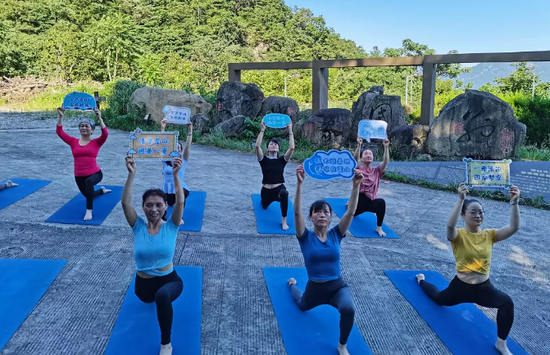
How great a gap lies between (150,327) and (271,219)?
10.2 feet

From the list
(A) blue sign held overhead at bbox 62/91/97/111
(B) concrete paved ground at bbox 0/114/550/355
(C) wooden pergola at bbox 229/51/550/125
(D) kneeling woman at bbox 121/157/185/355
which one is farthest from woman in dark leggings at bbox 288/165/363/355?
(C) wooden pergola at bbox 229/51/550/125

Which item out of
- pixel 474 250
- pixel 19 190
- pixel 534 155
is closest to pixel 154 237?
pixel 474 250

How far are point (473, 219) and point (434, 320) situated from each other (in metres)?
0.99

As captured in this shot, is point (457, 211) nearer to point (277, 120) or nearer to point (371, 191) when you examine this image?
point (371, 191)

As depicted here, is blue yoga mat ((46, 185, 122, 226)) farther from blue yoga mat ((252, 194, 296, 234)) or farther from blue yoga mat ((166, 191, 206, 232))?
blue yoga mat ((252, 194, 296, 234))

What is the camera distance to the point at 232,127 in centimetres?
1384

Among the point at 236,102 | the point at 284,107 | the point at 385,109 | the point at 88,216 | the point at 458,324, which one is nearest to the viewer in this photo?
the point at 458,324

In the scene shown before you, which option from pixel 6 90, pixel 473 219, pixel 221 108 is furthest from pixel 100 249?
pixel 6 90

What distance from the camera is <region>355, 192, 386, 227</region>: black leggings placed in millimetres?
6055

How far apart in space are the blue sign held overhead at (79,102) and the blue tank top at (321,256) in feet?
14.2

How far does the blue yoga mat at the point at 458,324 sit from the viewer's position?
3549 millimetres

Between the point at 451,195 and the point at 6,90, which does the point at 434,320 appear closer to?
the point at 451,195

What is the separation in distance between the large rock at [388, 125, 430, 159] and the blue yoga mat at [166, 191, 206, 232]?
617 cm

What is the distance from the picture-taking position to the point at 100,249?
5074mm
